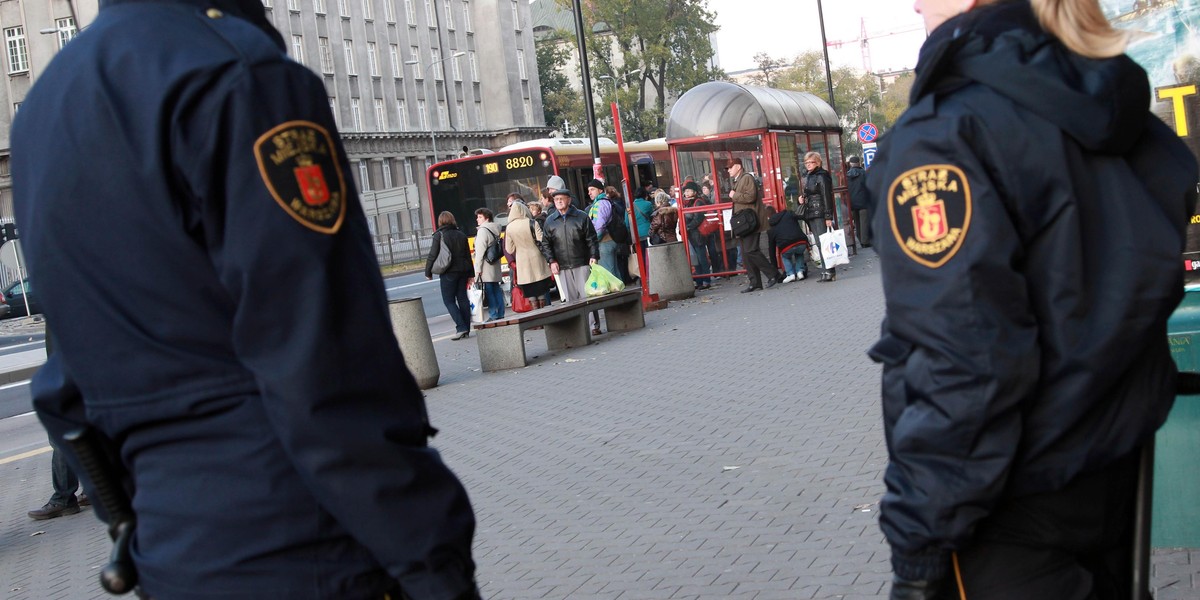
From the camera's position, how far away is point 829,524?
5848 millimetres

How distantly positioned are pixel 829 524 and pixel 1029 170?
3831 millimetres

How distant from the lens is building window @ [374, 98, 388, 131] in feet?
217

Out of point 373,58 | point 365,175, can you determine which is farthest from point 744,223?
point 373,58

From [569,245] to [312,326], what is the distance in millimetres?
15861

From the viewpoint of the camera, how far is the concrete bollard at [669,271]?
803 inches

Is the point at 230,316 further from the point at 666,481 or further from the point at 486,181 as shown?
the point at 486,181

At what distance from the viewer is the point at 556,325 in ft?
52.1

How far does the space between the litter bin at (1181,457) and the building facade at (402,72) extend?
5235 centimetres

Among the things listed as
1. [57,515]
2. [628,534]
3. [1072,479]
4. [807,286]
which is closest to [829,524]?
[628,534]

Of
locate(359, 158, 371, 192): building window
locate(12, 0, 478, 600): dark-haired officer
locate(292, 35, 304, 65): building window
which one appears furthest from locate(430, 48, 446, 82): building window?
locate(12, 0, 478, 600): dark-haired officer

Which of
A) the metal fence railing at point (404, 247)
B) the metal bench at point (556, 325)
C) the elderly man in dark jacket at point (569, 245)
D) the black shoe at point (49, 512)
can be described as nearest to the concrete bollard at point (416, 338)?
the metal bench at point (556, 325)

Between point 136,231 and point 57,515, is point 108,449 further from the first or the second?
point 57,515

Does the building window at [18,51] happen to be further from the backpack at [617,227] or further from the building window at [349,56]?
the backpack at [617,227]

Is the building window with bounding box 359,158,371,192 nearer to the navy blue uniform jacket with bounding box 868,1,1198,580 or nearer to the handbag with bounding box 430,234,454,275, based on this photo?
the handbag with bounding box 430,234,454,275
